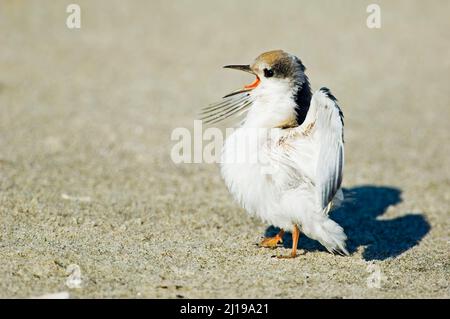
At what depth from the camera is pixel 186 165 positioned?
283 inches

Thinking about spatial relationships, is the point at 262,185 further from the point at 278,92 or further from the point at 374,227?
the point at 374,227

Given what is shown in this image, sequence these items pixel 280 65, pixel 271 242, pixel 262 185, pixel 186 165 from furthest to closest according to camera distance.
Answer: pixel 186 165 → pixel 271 242 → pixel 280 65 → pixel 262 185

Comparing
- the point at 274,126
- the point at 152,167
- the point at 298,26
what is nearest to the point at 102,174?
the point at 152,167

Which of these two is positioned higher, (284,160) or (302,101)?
(302,101)

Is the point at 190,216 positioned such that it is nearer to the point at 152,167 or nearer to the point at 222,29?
the point at 152,167

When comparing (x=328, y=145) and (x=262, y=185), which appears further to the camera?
(x=262, y=185)

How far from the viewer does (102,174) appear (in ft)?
21.7

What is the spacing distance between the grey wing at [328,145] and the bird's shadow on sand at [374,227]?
2.84ft

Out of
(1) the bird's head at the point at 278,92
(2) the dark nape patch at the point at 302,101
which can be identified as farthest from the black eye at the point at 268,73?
(2) the dark nape patch at the point at 302,101

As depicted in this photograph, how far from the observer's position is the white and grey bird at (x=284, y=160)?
174 inches

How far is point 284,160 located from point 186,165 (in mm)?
2790

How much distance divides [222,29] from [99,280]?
8588 mm

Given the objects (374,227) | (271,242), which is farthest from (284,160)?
(374,227)

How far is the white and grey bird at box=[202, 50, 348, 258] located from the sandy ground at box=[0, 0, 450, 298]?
1.12 ft
